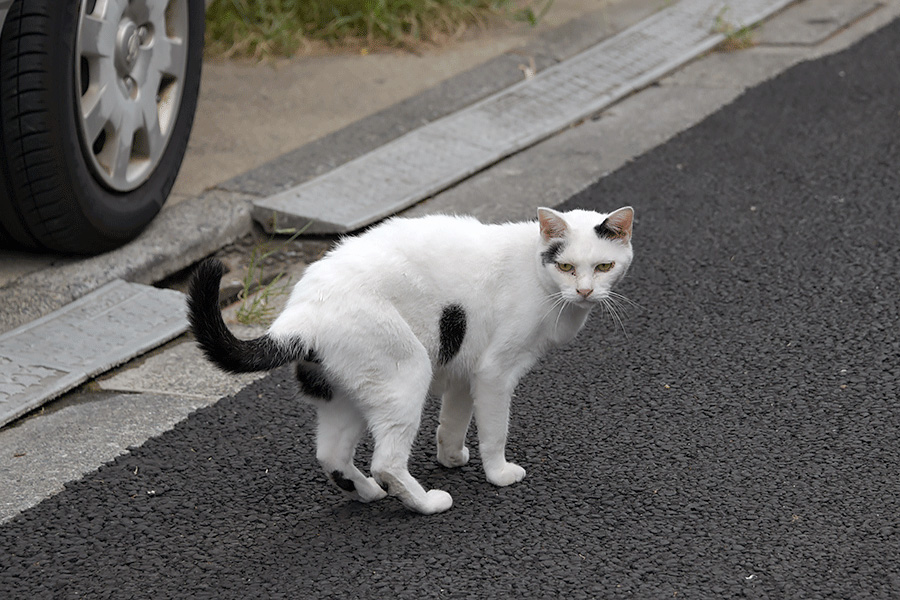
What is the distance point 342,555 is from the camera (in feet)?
9.06

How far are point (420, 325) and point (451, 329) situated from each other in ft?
0.31

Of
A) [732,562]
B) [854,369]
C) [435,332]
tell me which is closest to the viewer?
[732,562]

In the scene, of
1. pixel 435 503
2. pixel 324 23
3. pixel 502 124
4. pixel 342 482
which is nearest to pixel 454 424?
pixel 435 503

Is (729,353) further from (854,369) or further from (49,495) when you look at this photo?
(49,495)

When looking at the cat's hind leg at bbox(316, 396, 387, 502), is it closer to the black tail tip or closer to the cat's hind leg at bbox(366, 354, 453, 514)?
the cat's hind leg at bbox(366, 354, 453, 514)

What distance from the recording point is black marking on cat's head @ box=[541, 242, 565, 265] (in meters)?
2.91

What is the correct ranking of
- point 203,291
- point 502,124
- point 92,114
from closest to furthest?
point 203,291, point 92,114, point 502,124

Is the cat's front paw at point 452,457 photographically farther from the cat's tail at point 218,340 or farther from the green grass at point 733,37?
the green grass at point 733,37

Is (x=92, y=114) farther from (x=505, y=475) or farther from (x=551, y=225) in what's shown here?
(x=505, y=475)

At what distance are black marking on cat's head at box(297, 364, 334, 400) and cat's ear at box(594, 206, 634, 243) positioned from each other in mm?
816

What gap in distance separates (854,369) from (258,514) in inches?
76.2

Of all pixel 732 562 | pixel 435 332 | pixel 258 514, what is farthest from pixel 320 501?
Result: pixel 732 562

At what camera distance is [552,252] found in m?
2.92

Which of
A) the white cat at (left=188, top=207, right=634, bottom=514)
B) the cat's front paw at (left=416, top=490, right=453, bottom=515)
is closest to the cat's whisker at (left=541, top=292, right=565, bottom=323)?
the white cat at (left=188, top=207, right=634, bottom=514)
